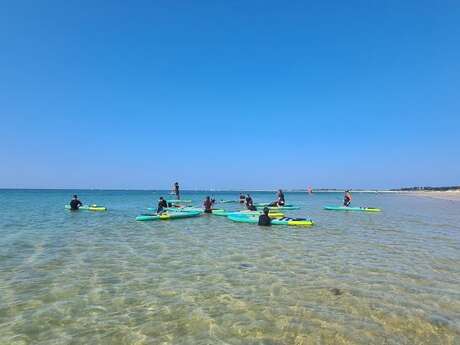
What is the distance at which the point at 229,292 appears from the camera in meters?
8.86

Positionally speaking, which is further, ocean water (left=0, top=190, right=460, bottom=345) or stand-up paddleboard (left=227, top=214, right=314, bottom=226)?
stand-up paddleboard (left=227, top=214, right=314, bottom=226)

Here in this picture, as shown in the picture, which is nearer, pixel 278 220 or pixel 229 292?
pixel 229 292

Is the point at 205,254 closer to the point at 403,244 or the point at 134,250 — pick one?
the point at 134,250

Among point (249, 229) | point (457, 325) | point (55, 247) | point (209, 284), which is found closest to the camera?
point (457, 325)

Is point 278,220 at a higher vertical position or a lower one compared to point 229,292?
higher

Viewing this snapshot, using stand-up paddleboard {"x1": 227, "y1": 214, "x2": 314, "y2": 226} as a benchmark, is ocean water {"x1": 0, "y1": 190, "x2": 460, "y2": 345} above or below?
below

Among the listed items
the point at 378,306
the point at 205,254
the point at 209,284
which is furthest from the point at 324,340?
the point at 205,254

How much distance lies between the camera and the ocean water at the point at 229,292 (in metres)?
6.50

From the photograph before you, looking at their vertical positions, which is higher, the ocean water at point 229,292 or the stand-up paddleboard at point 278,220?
the stand-up paddleboard at point 278,220

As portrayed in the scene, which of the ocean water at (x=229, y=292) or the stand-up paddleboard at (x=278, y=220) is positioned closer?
the ocean water at (x=229, y=292)

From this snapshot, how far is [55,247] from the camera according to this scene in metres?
A: 15.3

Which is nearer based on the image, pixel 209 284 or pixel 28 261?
pixel 209 284

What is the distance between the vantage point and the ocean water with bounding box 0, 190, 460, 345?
6504mm

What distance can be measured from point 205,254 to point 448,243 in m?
11.5
